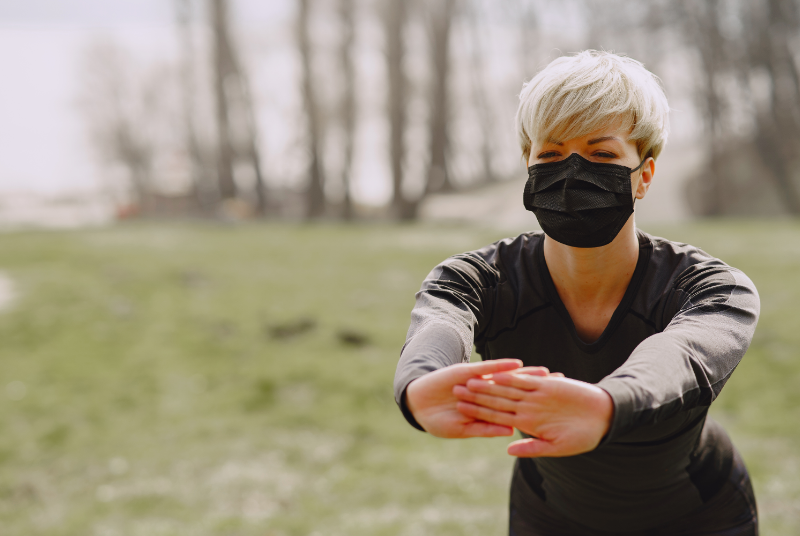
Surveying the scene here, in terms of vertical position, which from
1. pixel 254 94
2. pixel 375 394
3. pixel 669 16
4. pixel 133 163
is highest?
pixel 669 16

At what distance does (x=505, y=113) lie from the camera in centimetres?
3775

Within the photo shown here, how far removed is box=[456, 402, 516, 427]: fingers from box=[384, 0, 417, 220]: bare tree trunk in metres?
18.9

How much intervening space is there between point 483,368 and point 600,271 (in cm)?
89

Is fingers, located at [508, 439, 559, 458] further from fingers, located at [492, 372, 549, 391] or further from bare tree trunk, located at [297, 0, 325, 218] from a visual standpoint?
bare tree trunk, located at [297, 0, 325, 218]

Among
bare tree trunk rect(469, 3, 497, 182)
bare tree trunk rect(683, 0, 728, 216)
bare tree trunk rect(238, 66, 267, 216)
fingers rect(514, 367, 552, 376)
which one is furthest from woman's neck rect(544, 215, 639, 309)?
bare tree trunk rect(469, 3, 497, 182)

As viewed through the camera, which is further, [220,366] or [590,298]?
[220,366]

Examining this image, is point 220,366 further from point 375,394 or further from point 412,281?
point 412,281

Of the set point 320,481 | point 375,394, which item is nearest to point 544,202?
point 320,481

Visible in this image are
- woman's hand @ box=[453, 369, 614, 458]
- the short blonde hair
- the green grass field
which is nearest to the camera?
woman's hand @ box=[453, 369, 614, 458]

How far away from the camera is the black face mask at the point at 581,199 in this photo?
2.20 meters

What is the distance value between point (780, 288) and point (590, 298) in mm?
9656

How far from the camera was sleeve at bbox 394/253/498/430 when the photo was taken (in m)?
1.82

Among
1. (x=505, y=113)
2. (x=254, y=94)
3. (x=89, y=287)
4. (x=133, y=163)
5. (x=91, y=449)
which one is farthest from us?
(x=133, y=163)

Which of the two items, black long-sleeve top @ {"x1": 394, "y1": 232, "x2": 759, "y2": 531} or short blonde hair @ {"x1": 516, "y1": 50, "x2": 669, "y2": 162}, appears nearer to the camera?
black long-sleeve top @ {"x1": 394, "y1": 232, "x2": 759, "y2": 531}
